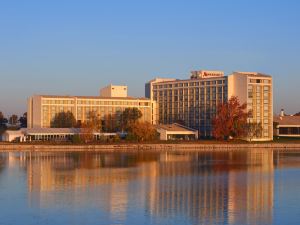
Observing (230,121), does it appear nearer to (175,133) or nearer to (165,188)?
(175,133)

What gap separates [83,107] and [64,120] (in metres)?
6.04

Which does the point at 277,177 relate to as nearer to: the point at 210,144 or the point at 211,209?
the point at 211,209

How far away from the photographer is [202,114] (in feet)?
338

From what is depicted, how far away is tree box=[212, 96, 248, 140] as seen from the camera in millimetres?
84312

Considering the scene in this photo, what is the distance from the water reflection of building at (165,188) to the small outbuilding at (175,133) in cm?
3850

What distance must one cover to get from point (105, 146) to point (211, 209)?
51.8m

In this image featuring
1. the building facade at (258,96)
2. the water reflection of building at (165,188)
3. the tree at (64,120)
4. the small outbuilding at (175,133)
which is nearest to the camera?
the water reflection of building at (165,188)

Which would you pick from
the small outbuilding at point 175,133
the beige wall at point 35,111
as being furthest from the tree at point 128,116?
the beige wall at point 35,111

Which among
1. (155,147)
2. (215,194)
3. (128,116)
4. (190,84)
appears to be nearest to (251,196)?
(215,194)

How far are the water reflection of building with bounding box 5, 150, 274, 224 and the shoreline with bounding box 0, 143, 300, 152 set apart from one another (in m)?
25.3

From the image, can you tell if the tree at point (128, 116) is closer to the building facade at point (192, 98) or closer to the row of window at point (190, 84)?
the building facade at point (192, 98)

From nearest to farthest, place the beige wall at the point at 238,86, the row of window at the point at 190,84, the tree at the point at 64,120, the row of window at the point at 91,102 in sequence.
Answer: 1. the tree at the point at 64,120
2. the beige wall at the point at 238,86
3. the row of window at the point at 91,102
4. the row of window at the point at 190,84

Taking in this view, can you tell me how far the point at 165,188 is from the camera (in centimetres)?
3155

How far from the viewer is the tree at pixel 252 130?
87262 mm
